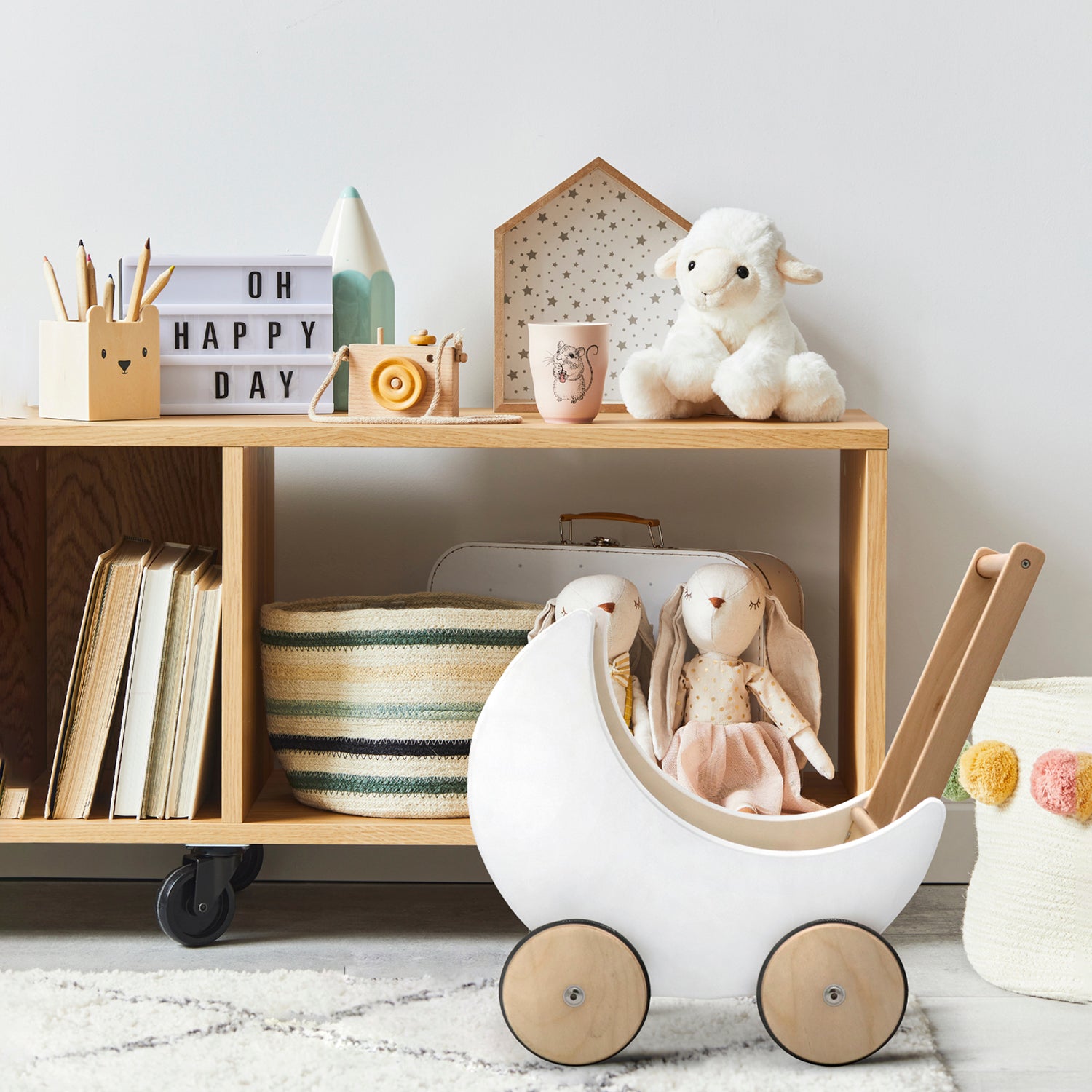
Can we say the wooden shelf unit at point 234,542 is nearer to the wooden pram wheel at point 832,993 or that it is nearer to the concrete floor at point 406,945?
the concrete floor at point 406,945

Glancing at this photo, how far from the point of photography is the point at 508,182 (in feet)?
4.52

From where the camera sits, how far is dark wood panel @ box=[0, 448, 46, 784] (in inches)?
51.1

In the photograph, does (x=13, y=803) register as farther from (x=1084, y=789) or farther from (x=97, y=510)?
(x=1084, y=789)

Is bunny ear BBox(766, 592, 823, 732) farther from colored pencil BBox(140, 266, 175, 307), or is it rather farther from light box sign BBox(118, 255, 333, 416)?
colored pencil BBox(140, 266, 175, 307)

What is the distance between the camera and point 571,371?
1136 mm

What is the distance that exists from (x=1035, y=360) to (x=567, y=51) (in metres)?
0.65

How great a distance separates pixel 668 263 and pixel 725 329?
0.10m

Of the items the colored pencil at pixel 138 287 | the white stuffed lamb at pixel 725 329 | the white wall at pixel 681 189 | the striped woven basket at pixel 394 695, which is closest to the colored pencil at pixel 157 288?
the colored pencil at pixel 138 287

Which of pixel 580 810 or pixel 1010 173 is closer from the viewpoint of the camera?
pixel 580 810

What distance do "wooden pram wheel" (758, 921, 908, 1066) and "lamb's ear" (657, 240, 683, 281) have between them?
68 cm

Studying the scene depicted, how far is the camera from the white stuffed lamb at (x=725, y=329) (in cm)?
116

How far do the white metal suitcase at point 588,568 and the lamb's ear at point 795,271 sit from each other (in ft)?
0.95

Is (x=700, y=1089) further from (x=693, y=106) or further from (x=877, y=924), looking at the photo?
(x=693, y=106)

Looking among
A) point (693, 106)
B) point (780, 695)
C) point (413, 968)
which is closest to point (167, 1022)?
point (413, 968)
